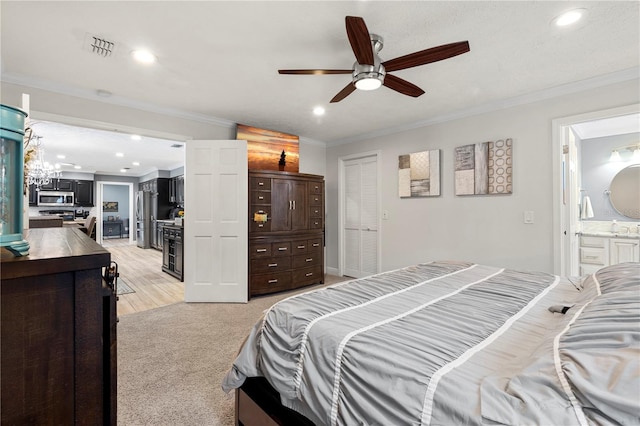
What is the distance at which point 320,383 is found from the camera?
43.3 inches

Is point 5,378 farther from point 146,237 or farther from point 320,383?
point 146,237

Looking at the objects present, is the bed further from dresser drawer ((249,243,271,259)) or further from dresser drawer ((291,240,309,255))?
dresser drawer ((291,240,309,255))

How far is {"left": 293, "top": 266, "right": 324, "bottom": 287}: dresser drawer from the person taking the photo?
4480mm

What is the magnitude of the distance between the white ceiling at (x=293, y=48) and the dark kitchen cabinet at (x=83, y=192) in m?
8.09

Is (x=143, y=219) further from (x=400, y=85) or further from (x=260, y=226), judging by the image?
(x=400, y=85)

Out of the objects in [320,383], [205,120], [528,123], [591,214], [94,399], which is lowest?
[320,383]

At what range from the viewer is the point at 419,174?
414 cm

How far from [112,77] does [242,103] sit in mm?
1257

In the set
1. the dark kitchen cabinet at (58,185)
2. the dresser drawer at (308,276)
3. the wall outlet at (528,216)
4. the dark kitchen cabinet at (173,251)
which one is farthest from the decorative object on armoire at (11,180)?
the dark kitchen cabinet at (58,185)

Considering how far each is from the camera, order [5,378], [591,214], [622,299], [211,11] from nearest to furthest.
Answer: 1. [5,378]
2. [622,299]
3. [211,11]
4. [591,214]

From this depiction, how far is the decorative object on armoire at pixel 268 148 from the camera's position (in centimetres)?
433

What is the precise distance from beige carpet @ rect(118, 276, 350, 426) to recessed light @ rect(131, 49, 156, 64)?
2460 mm

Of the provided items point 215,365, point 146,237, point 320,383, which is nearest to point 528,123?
point 320,383

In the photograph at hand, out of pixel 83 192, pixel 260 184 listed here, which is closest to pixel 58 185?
pixel 83 192
